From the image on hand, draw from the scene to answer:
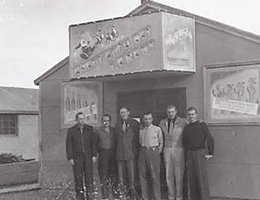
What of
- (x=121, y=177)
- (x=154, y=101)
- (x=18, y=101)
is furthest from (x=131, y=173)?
(x=18, y=101)

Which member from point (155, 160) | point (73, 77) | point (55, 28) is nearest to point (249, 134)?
point (155, 160)

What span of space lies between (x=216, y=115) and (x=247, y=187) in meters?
1.58

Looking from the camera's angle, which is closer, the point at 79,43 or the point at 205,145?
the point at 205,145

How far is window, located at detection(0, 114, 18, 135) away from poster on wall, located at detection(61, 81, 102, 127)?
1151 centimetres

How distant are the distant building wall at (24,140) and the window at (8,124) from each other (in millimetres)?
187

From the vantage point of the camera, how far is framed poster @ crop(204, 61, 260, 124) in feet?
34.2

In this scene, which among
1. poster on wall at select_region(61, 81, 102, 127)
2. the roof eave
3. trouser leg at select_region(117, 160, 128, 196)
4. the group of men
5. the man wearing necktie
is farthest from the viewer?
the roof eave

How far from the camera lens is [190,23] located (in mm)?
10969

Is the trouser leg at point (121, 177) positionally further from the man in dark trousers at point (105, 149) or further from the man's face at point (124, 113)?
the man's face at point (124, 113)

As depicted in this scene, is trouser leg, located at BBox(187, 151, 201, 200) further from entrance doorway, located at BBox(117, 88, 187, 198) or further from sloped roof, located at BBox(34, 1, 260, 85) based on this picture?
sloped roof, located at BBox(34, 1, 260, 85)

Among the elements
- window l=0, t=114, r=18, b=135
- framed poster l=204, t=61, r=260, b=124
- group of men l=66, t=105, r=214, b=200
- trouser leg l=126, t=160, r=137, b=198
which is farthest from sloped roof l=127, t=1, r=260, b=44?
window l=0, t=114, r=18, b=135

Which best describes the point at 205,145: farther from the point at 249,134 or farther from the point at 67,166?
the point at 67,166

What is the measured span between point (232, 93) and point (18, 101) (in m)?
17.1

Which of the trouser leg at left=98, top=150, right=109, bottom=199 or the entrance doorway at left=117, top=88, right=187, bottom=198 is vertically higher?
the entrance doorway at left=117, top=88, right=187, bottom=198
